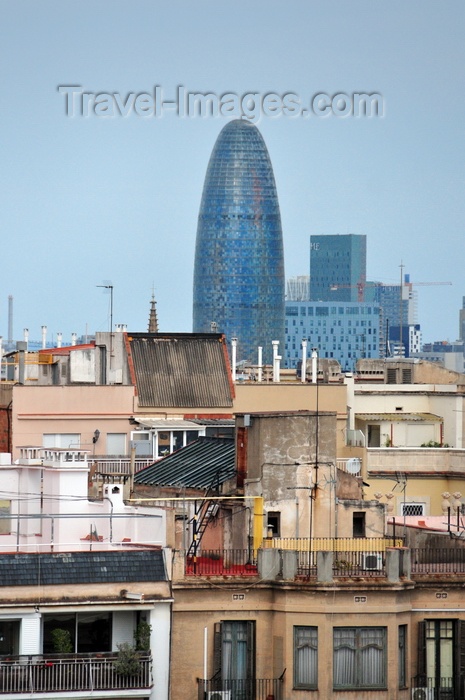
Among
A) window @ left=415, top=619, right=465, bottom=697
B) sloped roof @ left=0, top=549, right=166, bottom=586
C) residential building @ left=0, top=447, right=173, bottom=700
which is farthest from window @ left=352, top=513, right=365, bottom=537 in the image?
sloped roof @ left=0, top=549, right=166, bottom=586

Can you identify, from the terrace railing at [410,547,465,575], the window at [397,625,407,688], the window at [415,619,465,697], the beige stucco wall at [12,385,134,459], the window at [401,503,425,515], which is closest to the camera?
the window at [397,625,407,688]

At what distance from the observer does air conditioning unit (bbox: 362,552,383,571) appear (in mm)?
45444

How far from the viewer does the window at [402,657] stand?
4494 cm

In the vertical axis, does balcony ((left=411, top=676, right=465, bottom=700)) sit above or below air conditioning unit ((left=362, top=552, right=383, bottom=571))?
below

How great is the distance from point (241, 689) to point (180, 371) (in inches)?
1524

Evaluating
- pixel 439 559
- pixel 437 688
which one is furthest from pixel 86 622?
pixel 439 559

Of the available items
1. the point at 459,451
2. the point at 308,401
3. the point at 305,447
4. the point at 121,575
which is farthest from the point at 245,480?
the point at 308,401

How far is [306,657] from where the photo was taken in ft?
146

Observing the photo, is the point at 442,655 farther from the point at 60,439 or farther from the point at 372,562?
the point at 60,439

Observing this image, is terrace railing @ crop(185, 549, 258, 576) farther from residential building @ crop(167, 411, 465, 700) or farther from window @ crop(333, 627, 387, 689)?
window @ crop(333, 627, 387, 689)

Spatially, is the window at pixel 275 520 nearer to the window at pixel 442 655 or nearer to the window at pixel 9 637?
the window at pixel 442 655

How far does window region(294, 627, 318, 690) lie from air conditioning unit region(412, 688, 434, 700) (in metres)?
2.14

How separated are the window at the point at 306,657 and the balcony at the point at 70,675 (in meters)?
2.81

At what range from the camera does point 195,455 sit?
2263 inches
